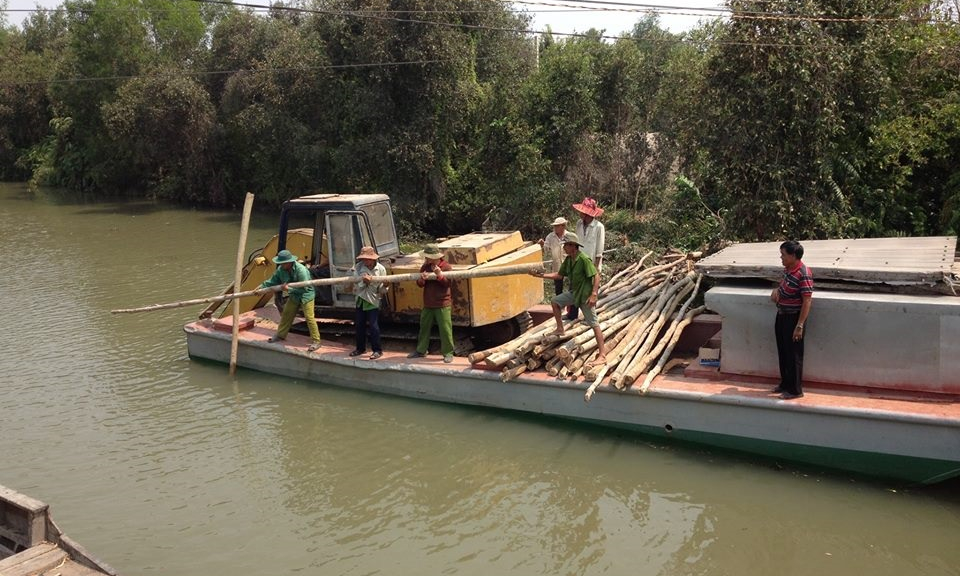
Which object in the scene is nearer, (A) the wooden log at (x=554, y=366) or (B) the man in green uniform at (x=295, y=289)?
(A) the wooden log at (x=554, y=366)

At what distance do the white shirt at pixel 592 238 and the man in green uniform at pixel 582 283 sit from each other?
2.22ft

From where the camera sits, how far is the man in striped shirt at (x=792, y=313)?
7152 millimetres

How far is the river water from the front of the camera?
637cm

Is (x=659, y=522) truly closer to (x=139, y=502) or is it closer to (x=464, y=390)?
(x=464, y=390)

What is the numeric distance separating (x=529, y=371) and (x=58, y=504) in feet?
16.0

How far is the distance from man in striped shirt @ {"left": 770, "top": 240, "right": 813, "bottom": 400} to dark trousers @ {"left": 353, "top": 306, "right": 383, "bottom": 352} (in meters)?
4.71

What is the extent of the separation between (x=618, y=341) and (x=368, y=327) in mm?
3160

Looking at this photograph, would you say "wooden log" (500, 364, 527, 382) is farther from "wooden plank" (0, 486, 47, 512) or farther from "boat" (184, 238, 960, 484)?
"wooden plank" (0, 486, 47, 512)

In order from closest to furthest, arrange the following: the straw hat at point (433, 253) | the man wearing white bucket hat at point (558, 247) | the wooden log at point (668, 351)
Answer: the wooden log at point (668, 351), the straw hat at point (433, 253), the man wearing white bucket hat at point (558, 247)

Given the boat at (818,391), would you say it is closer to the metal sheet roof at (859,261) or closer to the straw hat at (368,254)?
the metal sheet roof at (859,261)

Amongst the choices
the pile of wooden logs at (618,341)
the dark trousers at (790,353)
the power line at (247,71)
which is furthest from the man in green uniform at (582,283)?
the power line at (247,71)

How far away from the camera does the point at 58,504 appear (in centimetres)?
745

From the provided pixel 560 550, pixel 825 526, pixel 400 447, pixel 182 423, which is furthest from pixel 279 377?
pixel 825 526

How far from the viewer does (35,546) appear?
552cm
